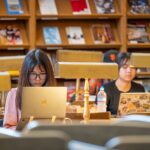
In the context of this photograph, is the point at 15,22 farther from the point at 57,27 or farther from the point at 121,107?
the point at 121,107

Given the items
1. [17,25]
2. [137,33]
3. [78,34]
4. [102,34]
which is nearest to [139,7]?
[137,33]

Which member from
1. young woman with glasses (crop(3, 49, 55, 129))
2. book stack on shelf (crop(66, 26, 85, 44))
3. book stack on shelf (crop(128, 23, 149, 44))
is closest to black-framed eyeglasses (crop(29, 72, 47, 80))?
young woman with glasses (crop(3, 49, 55, 129))

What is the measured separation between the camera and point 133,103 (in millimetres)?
3434

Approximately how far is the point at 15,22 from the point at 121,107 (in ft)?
8.75

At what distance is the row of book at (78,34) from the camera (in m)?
5.71

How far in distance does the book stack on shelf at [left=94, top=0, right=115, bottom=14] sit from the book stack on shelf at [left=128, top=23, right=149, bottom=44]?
1.10 feet

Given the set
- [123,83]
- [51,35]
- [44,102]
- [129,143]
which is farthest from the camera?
[51,35]

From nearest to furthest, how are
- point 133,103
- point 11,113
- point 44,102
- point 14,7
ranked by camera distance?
point 44,102
point 11,113
point 133,103
point 14,7

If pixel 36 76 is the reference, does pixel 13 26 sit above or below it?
above

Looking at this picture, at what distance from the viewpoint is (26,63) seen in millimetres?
3242

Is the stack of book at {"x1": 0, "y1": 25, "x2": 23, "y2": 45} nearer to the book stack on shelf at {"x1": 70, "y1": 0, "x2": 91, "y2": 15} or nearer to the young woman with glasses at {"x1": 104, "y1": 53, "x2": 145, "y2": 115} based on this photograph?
the book stack on shelf at {"x1": 70, "y1": 0, "x2": 91, "y2": 15}

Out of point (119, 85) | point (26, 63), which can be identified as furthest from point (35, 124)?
point (119, 85)

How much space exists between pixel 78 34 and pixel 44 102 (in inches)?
124

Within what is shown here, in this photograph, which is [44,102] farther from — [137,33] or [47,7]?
[137,33]
